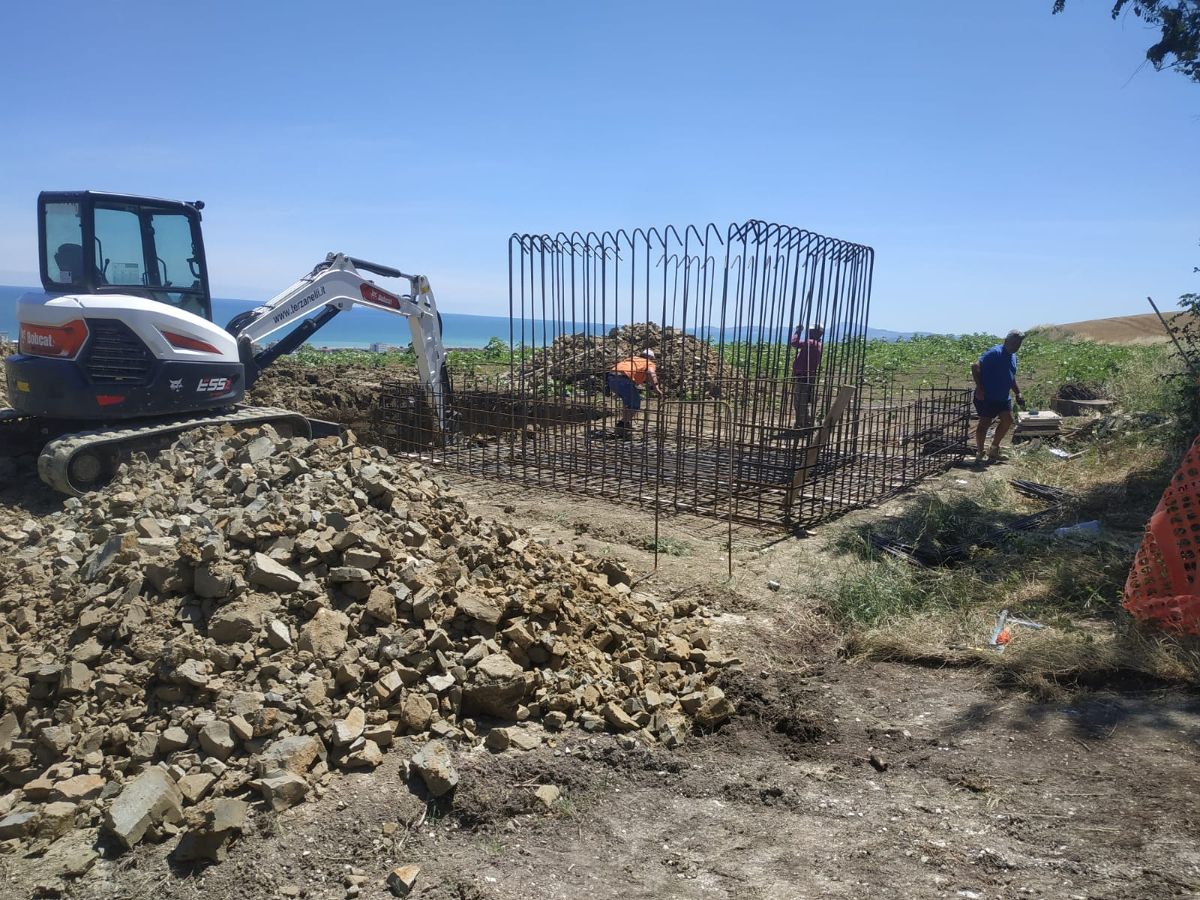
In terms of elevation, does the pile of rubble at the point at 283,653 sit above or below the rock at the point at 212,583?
below

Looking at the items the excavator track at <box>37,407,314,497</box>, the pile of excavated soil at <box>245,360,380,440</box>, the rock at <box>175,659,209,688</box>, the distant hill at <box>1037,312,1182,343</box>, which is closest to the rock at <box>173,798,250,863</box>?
the rock at <box>175,659,209,688</box>

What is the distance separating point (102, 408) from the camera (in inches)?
306

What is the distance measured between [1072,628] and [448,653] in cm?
365

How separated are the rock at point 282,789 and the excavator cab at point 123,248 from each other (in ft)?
20.5

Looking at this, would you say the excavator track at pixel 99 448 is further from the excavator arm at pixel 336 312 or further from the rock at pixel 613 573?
the rock at pixel 613 573

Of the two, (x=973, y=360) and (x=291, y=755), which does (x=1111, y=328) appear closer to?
(x=973, y=360)

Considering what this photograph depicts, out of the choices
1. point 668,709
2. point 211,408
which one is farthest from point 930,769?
point 211,408

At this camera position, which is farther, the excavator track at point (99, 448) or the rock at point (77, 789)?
the excavator track at point (99, 448)

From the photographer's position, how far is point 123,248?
8.26m

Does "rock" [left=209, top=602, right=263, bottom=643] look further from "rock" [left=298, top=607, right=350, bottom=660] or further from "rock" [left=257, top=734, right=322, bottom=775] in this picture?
"rock" [left=257, top=734, right=322, bottom=775]

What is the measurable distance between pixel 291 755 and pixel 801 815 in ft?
6.81

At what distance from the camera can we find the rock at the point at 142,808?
3188 mm

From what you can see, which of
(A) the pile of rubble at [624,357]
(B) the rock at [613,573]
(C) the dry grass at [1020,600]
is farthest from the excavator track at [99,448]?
(A) the pile of rubble at [624,357]

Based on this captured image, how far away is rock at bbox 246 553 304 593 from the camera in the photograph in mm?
4375
